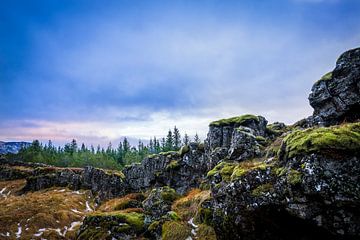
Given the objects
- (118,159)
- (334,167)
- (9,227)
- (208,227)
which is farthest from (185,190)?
(118,159)

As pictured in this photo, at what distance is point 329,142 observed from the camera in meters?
12.4

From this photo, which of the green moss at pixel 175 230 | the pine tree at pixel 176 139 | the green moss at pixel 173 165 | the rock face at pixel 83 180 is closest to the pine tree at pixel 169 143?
the pine tree at pixel 176 139

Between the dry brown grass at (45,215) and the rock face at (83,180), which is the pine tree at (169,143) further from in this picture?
the dry brown grass at (45,215)

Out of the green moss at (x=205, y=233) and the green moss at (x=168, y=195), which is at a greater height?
the green moss at (x=168, y=195)

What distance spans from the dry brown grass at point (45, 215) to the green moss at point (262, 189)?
109ft

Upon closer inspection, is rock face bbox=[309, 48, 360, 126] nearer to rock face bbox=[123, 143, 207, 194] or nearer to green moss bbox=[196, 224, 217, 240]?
green moss bbox=[196, 224, 217, 240]

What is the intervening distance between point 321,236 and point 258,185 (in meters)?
3.86

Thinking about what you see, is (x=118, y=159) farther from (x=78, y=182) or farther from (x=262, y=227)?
(x=262, y=227)

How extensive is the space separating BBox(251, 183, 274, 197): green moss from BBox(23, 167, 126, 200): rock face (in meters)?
47.2

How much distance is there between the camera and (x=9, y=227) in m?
39.0

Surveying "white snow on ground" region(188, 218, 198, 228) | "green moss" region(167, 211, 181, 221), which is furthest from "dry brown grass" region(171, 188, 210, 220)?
"green moss" region(167, 211, 181, 221)

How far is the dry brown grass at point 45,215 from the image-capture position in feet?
125

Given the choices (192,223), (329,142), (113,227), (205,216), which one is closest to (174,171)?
(113,227)

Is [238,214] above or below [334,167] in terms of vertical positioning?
below
